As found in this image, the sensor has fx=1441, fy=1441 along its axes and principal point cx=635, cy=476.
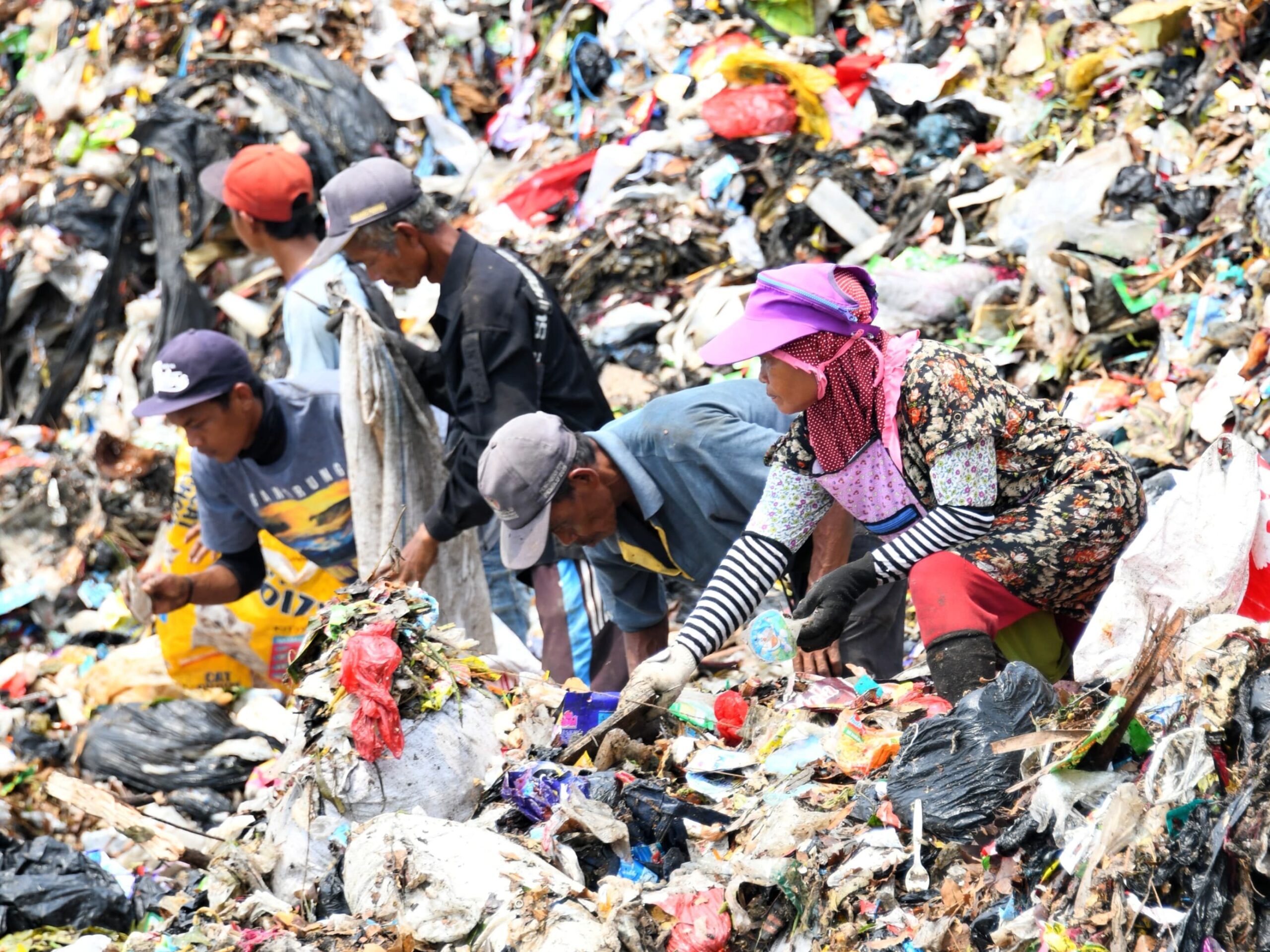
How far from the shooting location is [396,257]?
14.6 feet

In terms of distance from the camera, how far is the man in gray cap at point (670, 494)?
11.5 ft

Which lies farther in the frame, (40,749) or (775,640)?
(40,749)

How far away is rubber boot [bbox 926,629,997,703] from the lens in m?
2.80

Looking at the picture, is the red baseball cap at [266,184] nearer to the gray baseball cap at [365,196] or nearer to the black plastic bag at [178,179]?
the gray baseball cap at [365,196]

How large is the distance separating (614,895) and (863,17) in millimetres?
6141

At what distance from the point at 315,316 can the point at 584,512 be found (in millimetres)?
1925

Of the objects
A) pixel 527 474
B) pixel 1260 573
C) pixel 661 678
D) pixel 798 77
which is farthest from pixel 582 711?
pixel 798 77

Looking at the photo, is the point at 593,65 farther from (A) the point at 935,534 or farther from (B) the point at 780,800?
(B) the point at 780,800

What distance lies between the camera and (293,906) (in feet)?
9.69

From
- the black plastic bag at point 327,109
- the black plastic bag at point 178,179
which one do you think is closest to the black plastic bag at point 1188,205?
the black plastic bag at point 327,109

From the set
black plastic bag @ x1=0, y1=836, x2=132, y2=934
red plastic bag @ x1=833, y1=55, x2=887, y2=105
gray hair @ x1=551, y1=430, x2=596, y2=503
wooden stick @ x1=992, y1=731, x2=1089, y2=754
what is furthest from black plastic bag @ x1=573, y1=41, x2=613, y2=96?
wooden stick @ x1=992, y1=731, x2=1089, y2=754

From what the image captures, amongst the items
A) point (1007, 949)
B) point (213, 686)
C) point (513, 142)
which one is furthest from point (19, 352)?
point (1007, 949)

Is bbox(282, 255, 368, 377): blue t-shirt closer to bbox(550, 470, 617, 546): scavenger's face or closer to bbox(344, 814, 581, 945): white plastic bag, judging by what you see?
bbox(550, 470, 617, 546): scavenger's face

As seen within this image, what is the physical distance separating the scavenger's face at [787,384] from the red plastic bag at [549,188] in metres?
4.81
